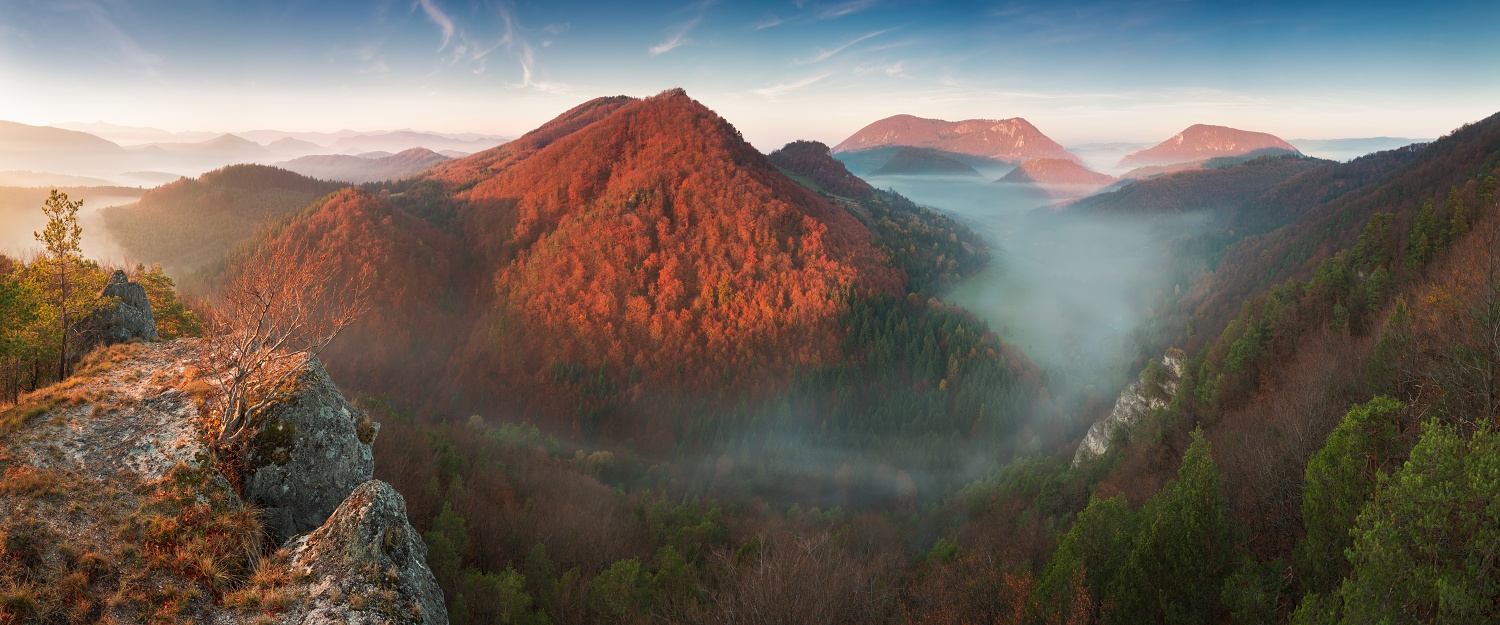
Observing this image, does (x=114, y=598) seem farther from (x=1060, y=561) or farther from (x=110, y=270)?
(x=1060, y=561)

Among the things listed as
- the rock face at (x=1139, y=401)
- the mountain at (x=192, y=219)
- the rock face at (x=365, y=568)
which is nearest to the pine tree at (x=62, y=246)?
the rock face at (x=365, y=568)

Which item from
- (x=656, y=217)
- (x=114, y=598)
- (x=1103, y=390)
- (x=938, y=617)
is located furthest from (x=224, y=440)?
(x=1103, y=390)

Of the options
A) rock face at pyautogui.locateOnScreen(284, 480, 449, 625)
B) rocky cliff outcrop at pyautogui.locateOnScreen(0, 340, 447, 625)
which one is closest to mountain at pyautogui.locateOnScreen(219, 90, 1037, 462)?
rocky cliff outcrop at pyautogui.locateOnScreen(0, 340, 447, 625)

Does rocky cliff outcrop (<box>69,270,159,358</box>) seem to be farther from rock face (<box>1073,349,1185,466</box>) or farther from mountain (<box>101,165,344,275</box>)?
mountain (<box>101,165,344,275</box>)

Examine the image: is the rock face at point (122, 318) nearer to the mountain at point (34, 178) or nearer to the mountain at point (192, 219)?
the mountain at point (192, 219)

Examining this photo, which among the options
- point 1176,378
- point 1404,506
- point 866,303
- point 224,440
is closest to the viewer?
point 1404,506
